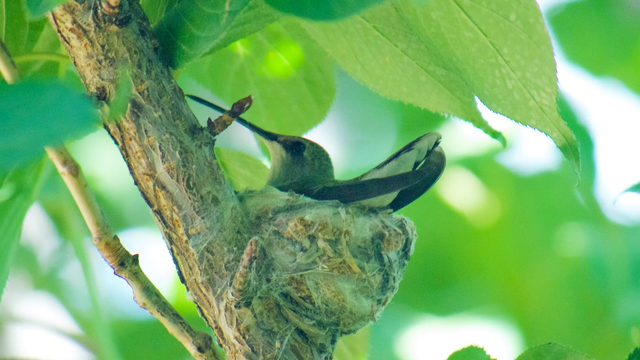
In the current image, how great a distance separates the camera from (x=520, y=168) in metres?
4.30

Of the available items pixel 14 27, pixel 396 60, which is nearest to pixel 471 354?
pixel 396 60

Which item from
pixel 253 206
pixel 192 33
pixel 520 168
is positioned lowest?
pixel 520 168

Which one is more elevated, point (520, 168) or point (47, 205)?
point (47, 205)

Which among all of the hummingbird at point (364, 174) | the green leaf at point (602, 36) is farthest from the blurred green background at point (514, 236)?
the hummingbird at point (364, 174)

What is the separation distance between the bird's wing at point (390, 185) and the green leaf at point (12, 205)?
0.83 m

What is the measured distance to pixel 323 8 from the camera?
0.63 metres

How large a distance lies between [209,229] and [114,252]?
0.17 metres

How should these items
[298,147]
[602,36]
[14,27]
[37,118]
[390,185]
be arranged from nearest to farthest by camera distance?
[37,118], [14,27], [390,185], [298,147], [602,36]

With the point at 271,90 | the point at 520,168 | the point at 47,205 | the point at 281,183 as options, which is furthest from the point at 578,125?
the point at 47,205

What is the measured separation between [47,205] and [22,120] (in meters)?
1.83

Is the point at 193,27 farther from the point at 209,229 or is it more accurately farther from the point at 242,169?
the point at 242,169

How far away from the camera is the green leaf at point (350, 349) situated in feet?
4.83

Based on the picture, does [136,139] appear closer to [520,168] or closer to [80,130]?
[80,130]

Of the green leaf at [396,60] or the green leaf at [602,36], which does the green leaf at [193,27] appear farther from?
the green leaf at [602,36]
